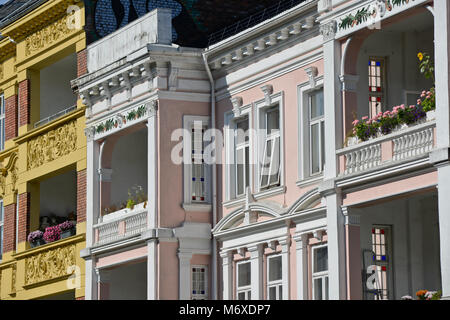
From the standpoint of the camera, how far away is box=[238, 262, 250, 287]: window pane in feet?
107

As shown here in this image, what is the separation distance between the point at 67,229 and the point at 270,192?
972 centimetres

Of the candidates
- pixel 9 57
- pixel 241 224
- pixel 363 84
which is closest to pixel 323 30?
pixel 363 84

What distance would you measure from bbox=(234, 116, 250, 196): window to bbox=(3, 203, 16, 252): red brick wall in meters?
11.5

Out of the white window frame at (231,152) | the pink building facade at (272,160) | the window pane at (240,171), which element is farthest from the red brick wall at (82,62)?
the window pane at (240,171)

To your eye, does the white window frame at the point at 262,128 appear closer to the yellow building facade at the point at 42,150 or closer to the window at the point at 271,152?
the window at the point at 271,152

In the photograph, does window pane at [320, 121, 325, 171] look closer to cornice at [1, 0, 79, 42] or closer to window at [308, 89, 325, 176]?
window at [308, 89, 325, 176]

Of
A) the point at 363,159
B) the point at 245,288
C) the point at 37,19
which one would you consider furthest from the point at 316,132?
the point at 37,19

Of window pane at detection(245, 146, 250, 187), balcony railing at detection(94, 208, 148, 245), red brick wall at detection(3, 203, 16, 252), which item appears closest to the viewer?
window pane at detection(245, 146, 250, 187)

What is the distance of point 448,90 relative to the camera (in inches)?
965

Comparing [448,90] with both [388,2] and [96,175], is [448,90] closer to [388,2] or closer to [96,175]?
[388,2]

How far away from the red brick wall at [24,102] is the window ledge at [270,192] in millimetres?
12014

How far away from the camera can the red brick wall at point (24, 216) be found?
41344 millimetres

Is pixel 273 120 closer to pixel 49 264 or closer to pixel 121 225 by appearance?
pixel 121 225

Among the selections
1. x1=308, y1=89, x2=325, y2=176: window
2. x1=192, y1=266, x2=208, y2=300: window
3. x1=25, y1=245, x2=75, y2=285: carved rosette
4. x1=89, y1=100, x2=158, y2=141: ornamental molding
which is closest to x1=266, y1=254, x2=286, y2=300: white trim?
x1=308, y1=89, x2=325, y2=176: window
